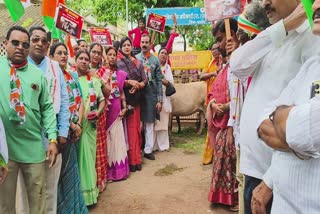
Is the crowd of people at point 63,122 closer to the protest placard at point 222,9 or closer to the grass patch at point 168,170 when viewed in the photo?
the grass patch at point 168,170

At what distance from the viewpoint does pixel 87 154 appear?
Answer: 363cm

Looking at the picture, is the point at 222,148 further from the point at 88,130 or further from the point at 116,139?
the point at 116,139

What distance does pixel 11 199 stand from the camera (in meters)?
2.44

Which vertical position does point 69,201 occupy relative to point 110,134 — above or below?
below

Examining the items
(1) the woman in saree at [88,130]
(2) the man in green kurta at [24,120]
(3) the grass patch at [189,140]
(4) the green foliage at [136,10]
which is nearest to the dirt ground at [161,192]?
(1) the woman in saree at [88,130]

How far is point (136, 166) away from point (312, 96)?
4230 mm

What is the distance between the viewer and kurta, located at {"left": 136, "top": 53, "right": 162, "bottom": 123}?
5.45 metres

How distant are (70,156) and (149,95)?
2.52 metres

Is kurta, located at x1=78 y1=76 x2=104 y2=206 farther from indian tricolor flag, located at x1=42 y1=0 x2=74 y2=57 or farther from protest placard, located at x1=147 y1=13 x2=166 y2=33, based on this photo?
protest placard, located at x1=147 y1=13 x2=166 y2=33

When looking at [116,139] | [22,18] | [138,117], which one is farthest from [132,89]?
[22,18]

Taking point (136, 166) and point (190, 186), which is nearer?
point (190, 186)

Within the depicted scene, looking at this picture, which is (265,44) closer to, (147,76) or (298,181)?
(298,181)

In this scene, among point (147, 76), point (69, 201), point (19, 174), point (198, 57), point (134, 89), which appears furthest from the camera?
point (198, 57)

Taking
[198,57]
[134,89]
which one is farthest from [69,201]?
[198,57]
